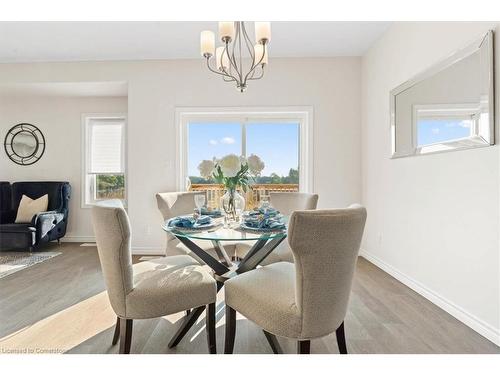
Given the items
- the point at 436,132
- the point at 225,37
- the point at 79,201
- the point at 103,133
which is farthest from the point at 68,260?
the point at 436,132

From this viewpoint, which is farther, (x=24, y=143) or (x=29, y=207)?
(x=24, y=143)

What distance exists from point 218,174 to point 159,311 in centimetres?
96

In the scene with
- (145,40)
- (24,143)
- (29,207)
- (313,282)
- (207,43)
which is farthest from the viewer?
(24,143)

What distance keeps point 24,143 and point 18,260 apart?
211cm

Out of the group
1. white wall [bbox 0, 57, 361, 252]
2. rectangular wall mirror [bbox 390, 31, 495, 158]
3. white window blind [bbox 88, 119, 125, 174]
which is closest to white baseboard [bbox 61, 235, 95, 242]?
white window blind [bbox 88, 119, 125, 174]

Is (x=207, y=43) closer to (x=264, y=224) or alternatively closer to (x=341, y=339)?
(x=264, y=224)

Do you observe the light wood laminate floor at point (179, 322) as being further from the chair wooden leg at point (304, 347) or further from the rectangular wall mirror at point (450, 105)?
the rectangular wall mirror at point (450, 105)

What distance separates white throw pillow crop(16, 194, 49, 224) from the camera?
404cm

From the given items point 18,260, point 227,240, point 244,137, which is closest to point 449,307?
point 227,240

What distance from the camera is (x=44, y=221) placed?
387cm

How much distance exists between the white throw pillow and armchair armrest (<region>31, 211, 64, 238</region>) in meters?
0.17

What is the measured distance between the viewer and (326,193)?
12.5ft

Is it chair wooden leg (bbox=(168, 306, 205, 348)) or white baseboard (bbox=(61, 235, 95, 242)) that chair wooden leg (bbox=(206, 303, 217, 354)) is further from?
white baseboard (bbox=(61, 235, 95, 242))
